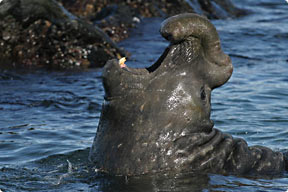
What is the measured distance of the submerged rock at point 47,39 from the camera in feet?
41.6

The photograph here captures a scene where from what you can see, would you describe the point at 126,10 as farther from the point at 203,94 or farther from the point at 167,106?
the point at 167,106

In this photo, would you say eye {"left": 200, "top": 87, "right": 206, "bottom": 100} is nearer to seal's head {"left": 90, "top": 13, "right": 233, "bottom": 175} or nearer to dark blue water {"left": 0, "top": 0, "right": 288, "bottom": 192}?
seal's head {"left": 90, "top": 13, "right": 233, "bottom": 175}

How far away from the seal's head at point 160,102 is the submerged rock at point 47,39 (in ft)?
23.9

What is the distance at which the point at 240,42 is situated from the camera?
15.3 meters

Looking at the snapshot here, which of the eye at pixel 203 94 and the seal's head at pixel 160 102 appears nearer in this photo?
the seal's head at pixel 160 102

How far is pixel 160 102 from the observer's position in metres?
5.34

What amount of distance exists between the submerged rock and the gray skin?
7.28 m

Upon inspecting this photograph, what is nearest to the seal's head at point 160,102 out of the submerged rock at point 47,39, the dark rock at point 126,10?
the submerged rock at point 47,39

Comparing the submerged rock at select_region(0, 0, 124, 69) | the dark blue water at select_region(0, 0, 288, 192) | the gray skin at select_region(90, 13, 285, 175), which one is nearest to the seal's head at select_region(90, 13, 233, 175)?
the gray skin at select_region(90, 13, 285, 175)

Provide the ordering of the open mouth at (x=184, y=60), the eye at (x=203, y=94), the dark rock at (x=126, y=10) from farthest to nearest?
the dark rock at (x=126, y=10) → the eye at (x=203, y=94) → the open mouth at (x=184, y=60)

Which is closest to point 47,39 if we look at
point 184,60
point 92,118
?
point 92,118

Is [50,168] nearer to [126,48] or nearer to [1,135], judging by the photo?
[1,135]

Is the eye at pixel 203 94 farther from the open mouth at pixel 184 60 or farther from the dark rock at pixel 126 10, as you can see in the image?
the dark rock at pixel 126 10

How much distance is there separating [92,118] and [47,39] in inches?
172
